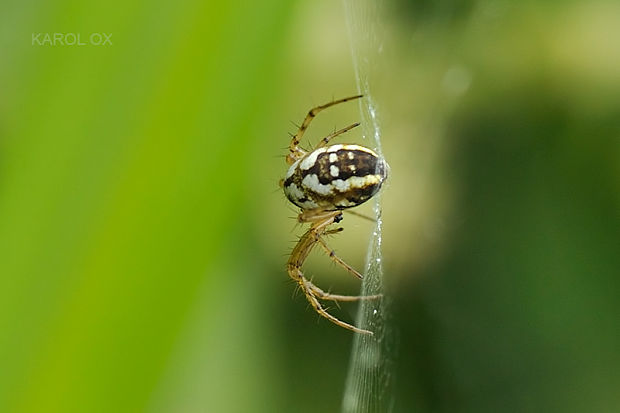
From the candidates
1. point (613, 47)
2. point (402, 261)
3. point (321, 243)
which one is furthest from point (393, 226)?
point (613, 47)

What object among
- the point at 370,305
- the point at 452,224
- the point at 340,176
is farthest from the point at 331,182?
the point at 452,224

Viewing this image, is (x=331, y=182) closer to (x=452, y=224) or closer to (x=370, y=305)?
(x=370, y=305)

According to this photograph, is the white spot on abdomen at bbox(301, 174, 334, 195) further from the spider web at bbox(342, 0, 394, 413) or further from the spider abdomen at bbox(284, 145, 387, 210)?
the spider web at bbox(342, 0, 394, 413)

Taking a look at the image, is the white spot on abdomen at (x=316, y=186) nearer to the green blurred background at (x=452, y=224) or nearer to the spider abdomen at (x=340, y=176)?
the spider abdomen at (x=340, y=176)

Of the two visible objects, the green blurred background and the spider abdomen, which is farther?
the green blurred background

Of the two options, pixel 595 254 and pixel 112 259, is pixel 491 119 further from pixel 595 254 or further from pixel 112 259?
pixel 112 259

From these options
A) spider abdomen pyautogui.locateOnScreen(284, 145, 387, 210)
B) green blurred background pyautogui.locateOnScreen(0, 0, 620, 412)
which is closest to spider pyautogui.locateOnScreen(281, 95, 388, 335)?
spider abdomen pyautogui.locateOnScreen(284, 145, 387, 210)

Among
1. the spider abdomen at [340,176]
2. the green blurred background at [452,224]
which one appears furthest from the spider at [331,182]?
the green blurred background at [452,224]
